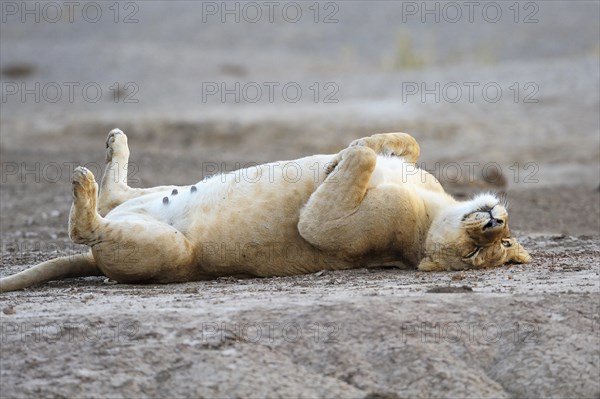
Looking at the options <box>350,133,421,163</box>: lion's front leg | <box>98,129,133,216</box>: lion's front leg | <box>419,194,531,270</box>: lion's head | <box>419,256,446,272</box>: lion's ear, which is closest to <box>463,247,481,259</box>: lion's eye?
<box>419,194,531,270</box>: lion's head

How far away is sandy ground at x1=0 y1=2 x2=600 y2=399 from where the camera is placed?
4.18m

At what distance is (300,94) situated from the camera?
18.9 meters

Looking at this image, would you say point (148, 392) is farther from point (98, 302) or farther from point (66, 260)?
point (66, 260)

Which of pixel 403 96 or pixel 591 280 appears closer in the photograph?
pixel 591 280

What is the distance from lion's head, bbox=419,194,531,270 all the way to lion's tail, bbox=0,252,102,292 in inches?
72.7

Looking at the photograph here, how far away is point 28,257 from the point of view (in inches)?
281

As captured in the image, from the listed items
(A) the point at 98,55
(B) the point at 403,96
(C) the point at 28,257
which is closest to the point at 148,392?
(C) the point at 28,257

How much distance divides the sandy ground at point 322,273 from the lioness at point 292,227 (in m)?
0.16

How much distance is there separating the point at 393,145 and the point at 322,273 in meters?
0.94

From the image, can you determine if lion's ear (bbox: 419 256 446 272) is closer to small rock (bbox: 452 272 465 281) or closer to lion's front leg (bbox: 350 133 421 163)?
small rock (bbox: 452 272 465 281)

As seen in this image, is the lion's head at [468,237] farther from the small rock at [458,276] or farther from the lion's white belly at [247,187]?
the lion's white belly at [247,187]

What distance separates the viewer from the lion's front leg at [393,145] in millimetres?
6246

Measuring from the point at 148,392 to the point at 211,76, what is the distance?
1962 centimetres

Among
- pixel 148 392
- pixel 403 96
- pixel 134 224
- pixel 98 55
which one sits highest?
pixel 98 55
